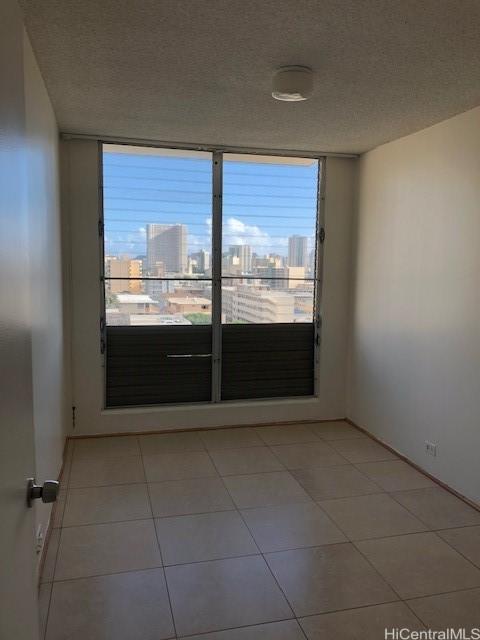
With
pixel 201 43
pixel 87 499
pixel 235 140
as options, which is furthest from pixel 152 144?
pixel 87 499

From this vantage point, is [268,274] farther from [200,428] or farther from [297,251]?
[200,428]

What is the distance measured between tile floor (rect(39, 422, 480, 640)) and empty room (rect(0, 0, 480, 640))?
16 millimetres

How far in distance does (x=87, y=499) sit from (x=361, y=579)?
1768 millimetres

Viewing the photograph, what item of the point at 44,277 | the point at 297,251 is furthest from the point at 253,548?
the point at 297,251

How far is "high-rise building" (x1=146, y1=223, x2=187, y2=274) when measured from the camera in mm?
4316

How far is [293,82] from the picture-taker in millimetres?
2557

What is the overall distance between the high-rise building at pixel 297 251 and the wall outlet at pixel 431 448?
1961 millimetres

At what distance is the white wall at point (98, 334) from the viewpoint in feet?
13.5

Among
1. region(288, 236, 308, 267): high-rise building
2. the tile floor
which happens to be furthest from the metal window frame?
the tile floor

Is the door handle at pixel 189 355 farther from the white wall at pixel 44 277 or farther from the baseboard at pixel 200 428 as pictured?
the white wall at pixel 44 277

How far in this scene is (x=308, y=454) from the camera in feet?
13.3

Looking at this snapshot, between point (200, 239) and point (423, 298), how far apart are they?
197cm

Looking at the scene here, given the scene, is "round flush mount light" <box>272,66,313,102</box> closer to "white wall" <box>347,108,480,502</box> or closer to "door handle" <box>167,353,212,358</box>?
"white wall" <box>347,108,480,502</box>

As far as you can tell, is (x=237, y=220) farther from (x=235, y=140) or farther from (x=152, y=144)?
(x=152, y=144)
